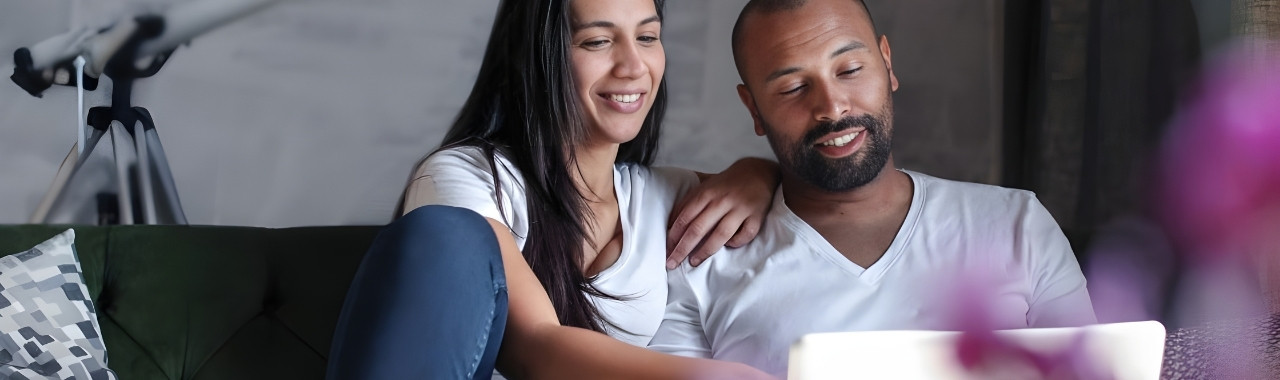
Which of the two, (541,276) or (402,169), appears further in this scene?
(402,169)

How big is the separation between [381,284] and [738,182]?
61 centimetres

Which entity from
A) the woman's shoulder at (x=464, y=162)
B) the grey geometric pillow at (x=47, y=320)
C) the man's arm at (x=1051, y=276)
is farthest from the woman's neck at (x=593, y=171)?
the grey geometric pillow at (x=47, y=320)

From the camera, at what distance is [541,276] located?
123 centimetres

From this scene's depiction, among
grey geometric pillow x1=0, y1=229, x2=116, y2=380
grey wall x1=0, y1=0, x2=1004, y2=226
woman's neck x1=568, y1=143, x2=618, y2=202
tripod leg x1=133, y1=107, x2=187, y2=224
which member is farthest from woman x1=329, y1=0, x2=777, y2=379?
tripod leg x1=133, y1=107, x2=187, y2=224

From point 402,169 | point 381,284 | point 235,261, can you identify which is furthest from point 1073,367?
point 402,169

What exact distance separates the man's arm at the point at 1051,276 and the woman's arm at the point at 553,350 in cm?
57

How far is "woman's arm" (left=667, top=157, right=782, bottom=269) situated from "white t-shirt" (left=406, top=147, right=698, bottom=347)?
0.02m

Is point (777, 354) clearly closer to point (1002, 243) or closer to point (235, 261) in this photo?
point (1002, 243)

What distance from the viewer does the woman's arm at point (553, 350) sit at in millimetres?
836

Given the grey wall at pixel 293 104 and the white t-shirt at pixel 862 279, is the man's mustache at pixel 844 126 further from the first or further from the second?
the grey wall at pixel 293 104

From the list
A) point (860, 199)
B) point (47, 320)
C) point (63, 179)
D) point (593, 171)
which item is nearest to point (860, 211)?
point (860, 199)

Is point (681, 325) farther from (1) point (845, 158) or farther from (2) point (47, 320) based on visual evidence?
(2) point (47, 320)

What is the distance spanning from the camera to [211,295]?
4.44ft

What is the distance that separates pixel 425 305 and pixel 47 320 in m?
0.68
